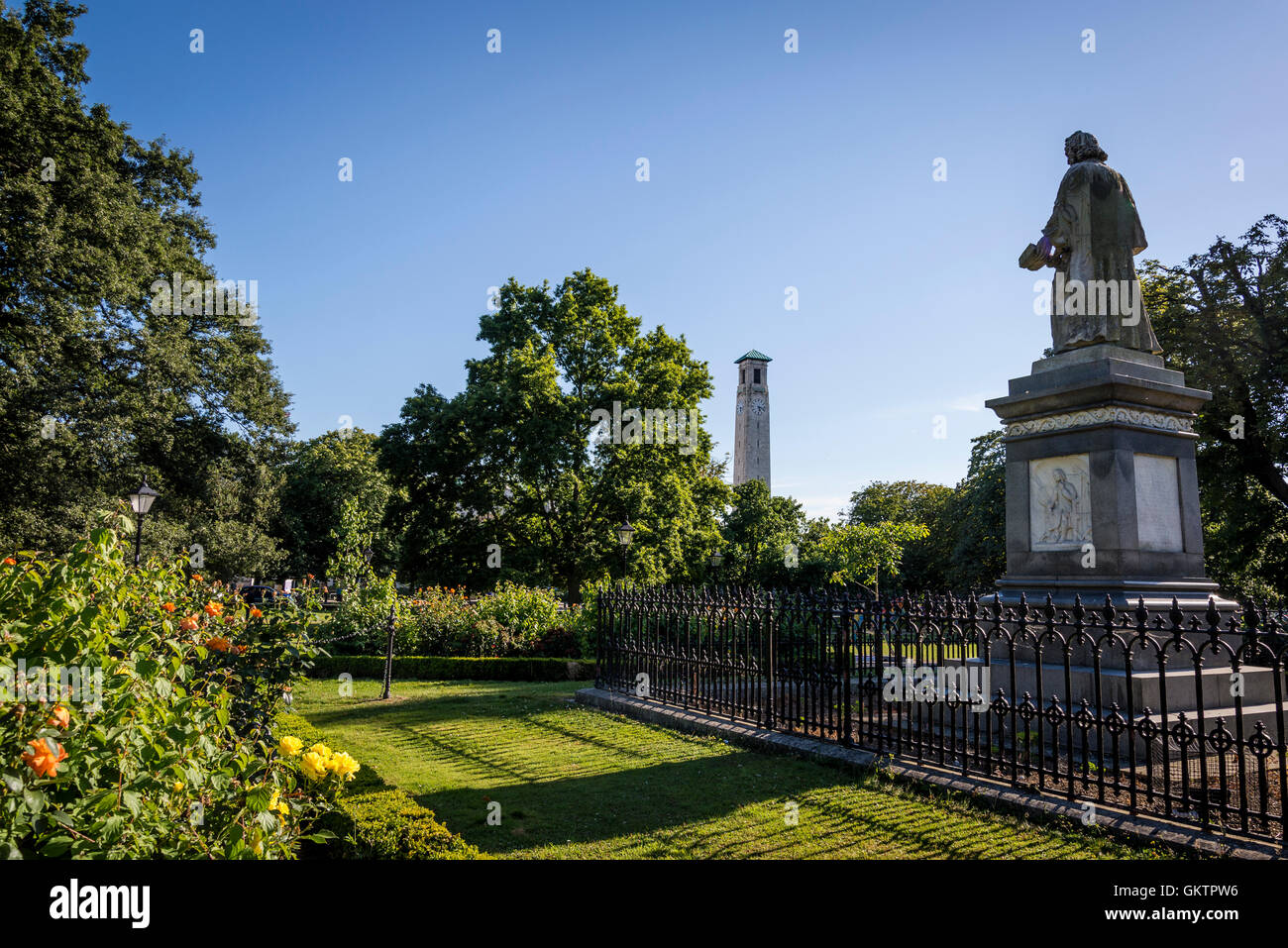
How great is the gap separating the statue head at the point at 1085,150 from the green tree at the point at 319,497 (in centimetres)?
4235

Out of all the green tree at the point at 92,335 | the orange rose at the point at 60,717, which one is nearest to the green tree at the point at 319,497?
the green tree at the point at 92,335

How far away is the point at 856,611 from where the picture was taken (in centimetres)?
833

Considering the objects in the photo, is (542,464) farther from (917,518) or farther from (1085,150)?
(917,518)

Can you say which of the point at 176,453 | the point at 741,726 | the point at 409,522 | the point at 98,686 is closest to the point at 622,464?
the point at 409,522

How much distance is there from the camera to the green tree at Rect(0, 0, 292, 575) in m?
23.8

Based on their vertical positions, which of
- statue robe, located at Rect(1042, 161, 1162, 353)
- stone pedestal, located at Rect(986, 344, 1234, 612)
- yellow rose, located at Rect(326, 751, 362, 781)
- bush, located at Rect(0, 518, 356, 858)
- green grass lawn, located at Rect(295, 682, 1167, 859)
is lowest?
green grass lawn, located at Rect(295, 682, 1167, 859)

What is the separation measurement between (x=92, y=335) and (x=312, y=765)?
28.9m

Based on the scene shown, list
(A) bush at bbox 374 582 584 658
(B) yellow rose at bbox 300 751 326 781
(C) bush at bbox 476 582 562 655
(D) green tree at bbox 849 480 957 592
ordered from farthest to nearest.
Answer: (D) green tree at bbox 849 480 957 592, (C) bush at bbox 476 582 562 655, (A) bush at bbox 374 582 584 658, (B) yellow rose at bbox 300 751 326 781

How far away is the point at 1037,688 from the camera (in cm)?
652

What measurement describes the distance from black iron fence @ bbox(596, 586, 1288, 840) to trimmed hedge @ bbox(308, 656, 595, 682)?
18.4 ft

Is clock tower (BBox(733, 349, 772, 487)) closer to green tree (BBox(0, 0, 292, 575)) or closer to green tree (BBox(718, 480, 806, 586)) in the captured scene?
green tree (BBox(718, 480, 806, 586))

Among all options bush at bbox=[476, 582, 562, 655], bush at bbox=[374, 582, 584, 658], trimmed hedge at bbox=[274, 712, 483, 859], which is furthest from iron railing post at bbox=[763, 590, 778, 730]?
bush at bbox=[476, 582, 562, 655]

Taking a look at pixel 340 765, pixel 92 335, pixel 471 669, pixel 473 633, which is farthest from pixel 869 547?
pixel 92 335
